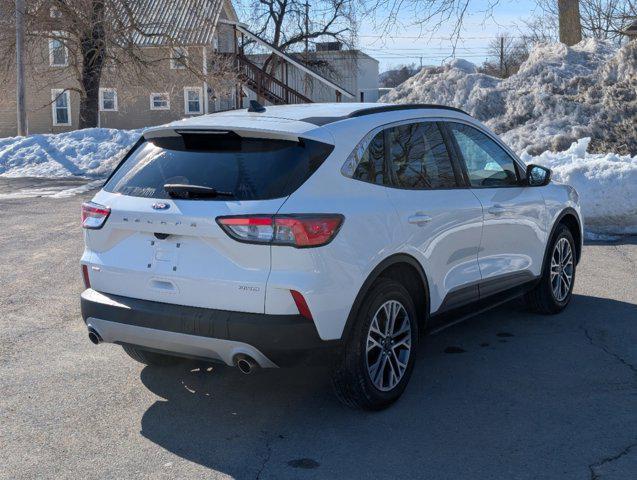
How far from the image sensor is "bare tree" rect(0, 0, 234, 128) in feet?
83.2

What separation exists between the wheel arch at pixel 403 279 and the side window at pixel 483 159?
1046mm

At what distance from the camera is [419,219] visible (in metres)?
4.94

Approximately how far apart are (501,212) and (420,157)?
→ 0.99 meters

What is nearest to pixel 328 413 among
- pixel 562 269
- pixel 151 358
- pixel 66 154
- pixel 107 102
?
pixel 151 358

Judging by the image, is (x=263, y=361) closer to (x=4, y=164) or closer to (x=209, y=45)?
(x=4, y=164)

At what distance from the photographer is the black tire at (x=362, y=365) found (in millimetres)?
4473

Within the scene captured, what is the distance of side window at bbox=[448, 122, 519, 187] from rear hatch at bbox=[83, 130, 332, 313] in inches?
63.6

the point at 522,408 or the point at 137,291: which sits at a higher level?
the point at 137,291

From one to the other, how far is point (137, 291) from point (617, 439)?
2.76 m

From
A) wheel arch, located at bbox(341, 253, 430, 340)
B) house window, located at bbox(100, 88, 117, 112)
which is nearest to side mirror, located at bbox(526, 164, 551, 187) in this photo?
wheel arch, located at bbox(341, 253, 430, 340)

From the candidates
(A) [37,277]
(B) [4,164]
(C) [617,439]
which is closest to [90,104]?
→ (B) [4,164]

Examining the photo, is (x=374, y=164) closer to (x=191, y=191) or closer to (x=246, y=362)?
(x=191, y=191)

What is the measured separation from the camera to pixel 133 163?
4938 millimetres

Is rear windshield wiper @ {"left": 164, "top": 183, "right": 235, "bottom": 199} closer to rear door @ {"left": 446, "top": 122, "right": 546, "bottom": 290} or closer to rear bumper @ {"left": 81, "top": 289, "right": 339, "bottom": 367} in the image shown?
rear bumper @ {"left": 81, "top": 289, "right": 339, "bottom": 367}
